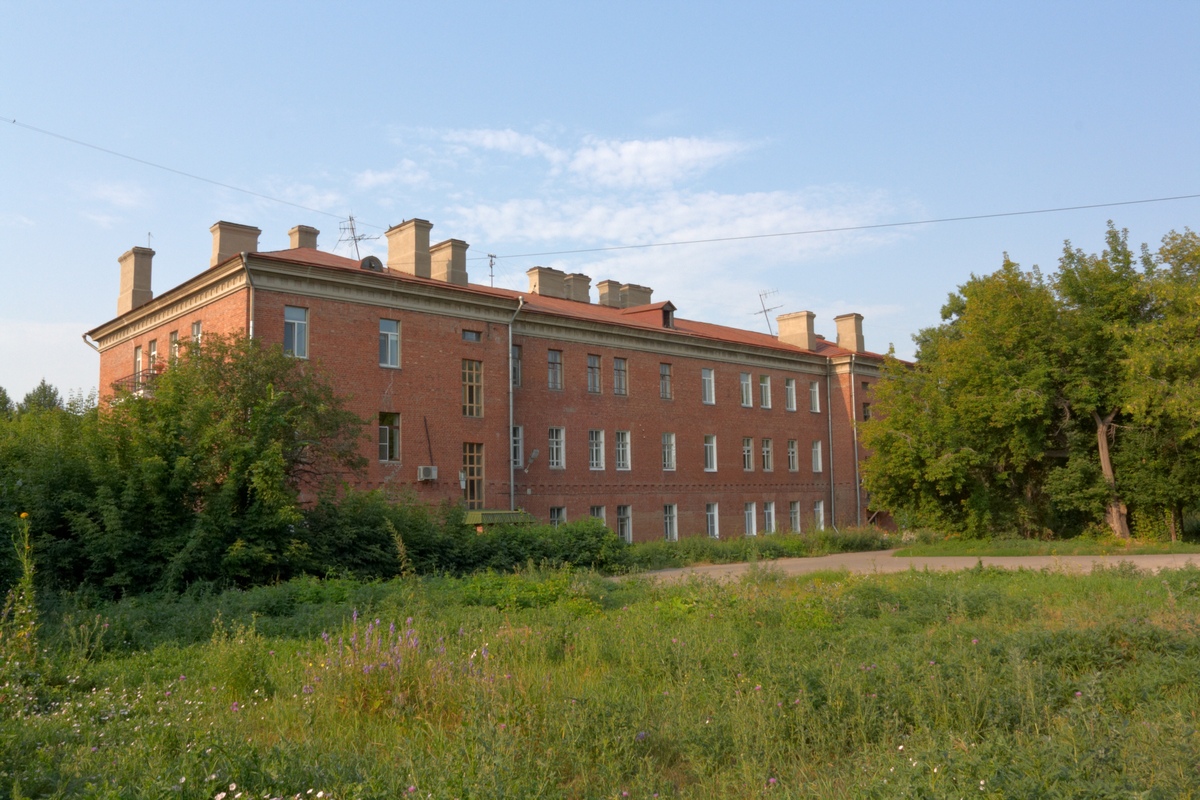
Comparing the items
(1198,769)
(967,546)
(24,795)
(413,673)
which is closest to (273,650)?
(413,673)

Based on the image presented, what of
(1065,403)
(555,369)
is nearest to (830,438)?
(1065,403)

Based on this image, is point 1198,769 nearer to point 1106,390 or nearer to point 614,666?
point 614,666

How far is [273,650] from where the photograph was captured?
388 inches

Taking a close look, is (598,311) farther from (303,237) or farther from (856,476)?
(856,476)

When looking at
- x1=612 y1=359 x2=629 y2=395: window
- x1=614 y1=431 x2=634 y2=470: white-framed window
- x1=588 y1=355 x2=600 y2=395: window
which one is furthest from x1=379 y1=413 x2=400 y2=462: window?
x1=612 y1=359 x2=629 y2=395: window

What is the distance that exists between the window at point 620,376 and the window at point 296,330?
13719 millimetres

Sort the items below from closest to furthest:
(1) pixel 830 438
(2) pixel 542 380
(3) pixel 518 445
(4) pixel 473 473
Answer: (4) pixel 473 473
(3) pixel 518 445
(2) pixel 542 380
(1) pixel 830 438

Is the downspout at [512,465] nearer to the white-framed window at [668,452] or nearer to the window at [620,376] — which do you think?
the window at [620,376]

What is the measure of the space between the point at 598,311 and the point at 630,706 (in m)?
33.8

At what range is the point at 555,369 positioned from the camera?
34.9 m

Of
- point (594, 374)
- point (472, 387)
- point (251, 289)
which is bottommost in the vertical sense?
point (472, 387)

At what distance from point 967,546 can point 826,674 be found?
95.2 feet

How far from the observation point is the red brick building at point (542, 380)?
27719 millimetres

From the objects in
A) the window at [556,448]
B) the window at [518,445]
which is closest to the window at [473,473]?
the window at [518,445]
